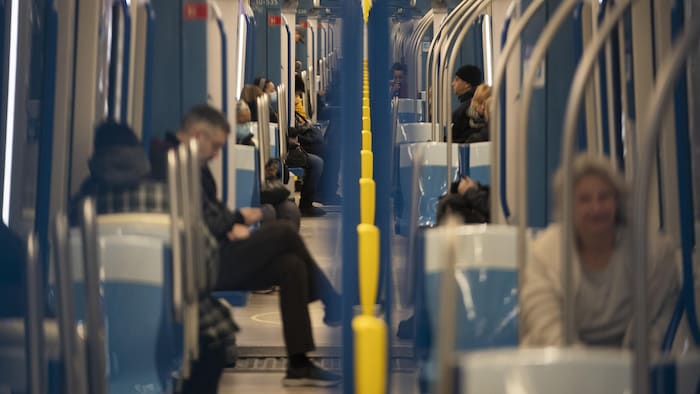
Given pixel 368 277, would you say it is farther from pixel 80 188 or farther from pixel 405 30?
pixel 80 188

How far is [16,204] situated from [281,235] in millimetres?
431

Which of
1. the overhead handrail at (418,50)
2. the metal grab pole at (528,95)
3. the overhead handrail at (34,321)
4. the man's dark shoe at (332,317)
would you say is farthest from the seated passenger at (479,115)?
the overhead handrail at (34,321)

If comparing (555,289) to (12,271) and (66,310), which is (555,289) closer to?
→ (66,310)

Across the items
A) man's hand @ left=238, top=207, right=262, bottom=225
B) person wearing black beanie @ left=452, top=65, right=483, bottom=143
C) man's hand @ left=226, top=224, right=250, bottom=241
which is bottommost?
man's hand @ left=226, top=224, right=250, bottom=241

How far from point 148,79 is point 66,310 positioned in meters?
0.37

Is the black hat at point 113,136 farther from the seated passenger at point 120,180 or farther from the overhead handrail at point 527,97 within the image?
the overhead handrail at point 527,97

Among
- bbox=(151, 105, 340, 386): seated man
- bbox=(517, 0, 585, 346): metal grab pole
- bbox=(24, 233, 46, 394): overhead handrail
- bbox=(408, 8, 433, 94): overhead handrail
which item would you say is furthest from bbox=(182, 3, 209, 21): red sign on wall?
bbox=(408, 8, 433, 94): overhead handrail

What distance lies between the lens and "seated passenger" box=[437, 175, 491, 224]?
1575 mm

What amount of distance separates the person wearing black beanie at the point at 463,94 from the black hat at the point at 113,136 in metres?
0.53

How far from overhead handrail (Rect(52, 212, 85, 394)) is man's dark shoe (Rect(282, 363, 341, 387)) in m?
0.38

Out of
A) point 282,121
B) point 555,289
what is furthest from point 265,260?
point 555,289

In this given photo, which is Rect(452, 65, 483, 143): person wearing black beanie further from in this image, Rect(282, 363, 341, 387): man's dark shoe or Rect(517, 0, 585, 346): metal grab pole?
Rect(282, 363, 341, 387): man's dark shoe

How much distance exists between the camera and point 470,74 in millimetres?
1874

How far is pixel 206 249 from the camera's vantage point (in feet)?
5.62
